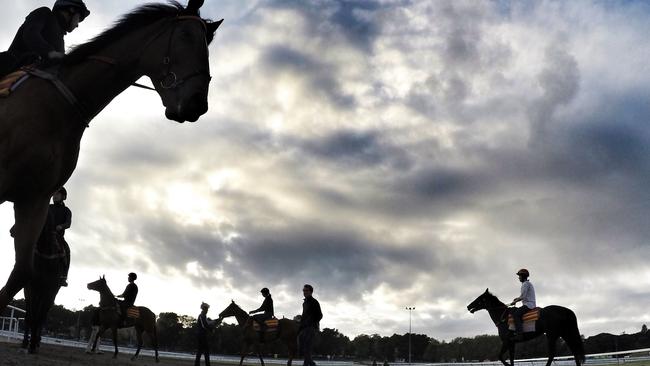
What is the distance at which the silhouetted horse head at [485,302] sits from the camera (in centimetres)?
2105

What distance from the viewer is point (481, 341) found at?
171125mm

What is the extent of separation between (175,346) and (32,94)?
143 m

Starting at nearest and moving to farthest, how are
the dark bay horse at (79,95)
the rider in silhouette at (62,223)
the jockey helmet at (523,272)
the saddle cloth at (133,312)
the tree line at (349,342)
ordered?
the dark bay horse at (79,95), the rider in silhouette at (62,223), the jockey helmet at (523,272), the saddle cloth at (133,312), the tree line at (349,342)

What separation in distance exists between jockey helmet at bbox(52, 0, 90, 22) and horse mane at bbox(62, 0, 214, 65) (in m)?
0.64

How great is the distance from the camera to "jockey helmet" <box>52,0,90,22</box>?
584 cm

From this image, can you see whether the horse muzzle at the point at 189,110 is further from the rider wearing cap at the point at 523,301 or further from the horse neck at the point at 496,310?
the horse neck at the point at 496,310

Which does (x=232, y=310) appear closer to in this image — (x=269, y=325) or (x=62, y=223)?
(x=269, y=325)

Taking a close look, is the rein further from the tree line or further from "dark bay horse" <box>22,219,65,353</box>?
the tree line

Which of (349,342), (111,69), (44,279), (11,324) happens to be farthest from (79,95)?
(349,342)

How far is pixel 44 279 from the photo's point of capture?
11453mm

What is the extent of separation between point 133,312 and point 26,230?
19831 millimetres

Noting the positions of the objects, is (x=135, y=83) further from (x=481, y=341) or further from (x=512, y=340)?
(x=481, y=341)

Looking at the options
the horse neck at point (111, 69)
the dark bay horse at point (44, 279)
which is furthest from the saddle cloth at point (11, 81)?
the dark bay horse at point (44, 279)

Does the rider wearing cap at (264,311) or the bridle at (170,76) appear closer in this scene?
the bridle at (170,76)
